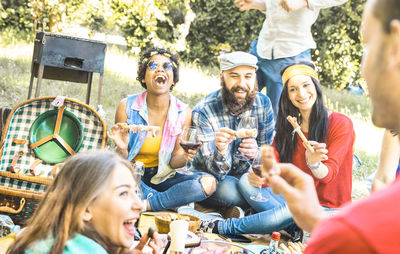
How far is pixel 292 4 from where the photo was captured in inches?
183

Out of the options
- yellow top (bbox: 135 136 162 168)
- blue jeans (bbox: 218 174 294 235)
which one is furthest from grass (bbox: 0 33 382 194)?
blue jeans (bbox: 218 174 294 235)

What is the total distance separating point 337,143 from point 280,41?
1.66 metres

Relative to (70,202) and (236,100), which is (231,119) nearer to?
(236,100)

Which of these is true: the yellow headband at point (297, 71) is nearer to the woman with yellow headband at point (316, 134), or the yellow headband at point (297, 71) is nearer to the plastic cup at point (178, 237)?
the woman with yellow headband at point (316, 134)

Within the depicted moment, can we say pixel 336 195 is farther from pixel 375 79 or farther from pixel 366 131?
pixel 366 131

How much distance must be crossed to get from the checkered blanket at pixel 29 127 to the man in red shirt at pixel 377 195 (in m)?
2.99

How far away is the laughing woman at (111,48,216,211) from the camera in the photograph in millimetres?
3971

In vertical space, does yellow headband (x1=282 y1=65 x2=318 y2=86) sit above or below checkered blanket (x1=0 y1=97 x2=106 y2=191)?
above

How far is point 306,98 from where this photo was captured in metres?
3.72

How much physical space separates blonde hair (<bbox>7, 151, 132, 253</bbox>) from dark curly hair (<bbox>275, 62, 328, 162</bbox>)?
6.74 ft

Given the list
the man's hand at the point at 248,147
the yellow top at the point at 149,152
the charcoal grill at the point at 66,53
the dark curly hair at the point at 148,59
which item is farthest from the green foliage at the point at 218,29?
the man's hand at the point at 248,147

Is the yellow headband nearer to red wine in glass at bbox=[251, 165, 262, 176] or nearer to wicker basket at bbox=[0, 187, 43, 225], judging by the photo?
red wine in glass at bbox=[251, 165, 262, 176]

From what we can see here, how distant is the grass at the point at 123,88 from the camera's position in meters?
6.77

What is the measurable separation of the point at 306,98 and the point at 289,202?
253 cm
